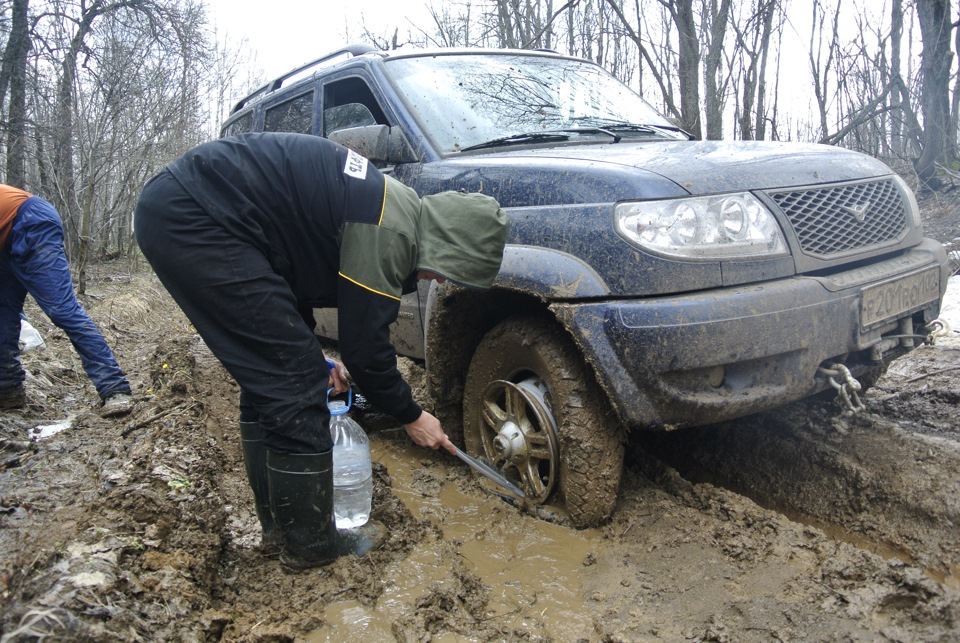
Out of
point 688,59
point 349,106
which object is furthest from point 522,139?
point 688,59

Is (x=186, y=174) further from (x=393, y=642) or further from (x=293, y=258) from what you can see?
(x=393, y=642)

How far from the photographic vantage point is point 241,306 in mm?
2062

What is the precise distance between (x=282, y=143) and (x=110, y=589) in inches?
53.5

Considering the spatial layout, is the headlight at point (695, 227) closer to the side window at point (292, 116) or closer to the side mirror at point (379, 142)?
the side mirror at point (379, 142)

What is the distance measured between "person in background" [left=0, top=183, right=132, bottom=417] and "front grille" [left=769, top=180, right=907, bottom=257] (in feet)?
12.4

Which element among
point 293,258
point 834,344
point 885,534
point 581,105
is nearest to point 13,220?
point 293,258

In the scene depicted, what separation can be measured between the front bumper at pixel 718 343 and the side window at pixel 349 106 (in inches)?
64.9

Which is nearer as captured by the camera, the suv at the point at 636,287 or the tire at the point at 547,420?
the suv at the point at 636,287

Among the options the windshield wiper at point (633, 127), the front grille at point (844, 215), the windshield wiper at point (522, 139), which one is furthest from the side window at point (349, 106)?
the front grille at point (844, 215)

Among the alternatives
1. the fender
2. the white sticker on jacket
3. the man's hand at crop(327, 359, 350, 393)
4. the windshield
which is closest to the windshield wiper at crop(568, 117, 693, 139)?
the windshield

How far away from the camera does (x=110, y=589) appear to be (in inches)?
73.5

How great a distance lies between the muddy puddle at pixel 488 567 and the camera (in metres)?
2.09

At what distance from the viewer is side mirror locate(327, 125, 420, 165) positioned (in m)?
3.04

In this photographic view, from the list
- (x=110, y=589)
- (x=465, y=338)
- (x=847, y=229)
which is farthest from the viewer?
(x=465, y=338)
